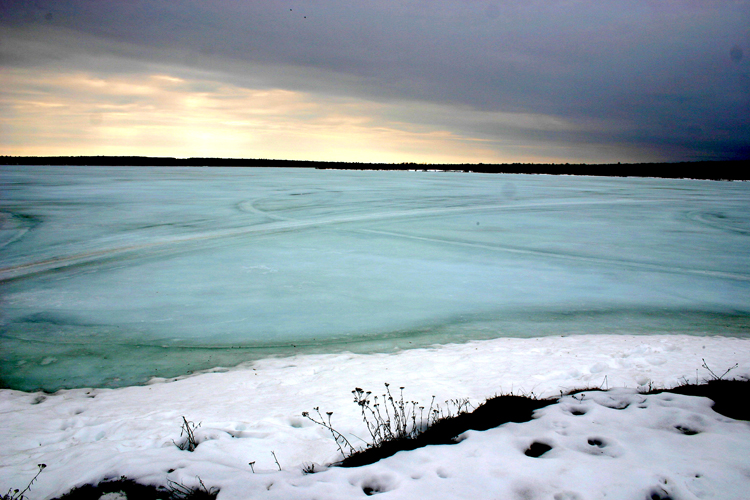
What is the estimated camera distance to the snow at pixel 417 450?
3.29 metres

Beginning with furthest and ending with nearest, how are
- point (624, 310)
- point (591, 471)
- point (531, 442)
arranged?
1. point (624, 310)
2. point (531, 442)
3. point (591, 471)

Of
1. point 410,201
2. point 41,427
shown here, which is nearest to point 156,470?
point 41,427

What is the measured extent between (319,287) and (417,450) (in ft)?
18.9

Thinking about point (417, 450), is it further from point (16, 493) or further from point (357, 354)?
point (16, 493)

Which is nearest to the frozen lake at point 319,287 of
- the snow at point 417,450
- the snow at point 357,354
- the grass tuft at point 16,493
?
the snow at point 357,354

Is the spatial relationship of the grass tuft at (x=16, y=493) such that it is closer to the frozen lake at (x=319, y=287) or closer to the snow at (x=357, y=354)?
the snow at (x=357, y=354)

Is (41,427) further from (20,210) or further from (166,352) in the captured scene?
(20,210)

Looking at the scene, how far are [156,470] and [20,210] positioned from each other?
817 inches

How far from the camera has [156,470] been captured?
3.53 metres

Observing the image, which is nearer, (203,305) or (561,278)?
(203,305)

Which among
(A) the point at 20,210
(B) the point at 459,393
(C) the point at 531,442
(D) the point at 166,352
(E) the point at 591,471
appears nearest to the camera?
(E) the point at 591,471

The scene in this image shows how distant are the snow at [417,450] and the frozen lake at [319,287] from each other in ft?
2.53

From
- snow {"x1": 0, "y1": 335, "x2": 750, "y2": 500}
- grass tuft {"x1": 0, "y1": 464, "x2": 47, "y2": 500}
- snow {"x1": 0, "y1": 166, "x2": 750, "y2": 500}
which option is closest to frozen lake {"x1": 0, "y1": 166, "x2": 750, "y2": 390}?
snow {"x1": 0, "y1": 166, "x2": 750, "y2": 500}

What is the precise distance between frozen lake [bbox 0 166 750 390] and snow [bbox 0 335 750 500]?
0.77 metres
